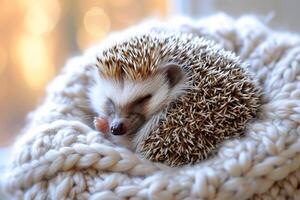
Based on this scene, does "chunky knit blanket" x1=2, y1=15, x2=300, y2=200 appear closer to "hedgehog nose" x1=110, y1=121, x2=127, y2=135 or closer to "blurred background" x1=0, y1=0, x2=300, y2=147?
"hedgehog nose" x1=110, y1=121, x2=127, y2=135

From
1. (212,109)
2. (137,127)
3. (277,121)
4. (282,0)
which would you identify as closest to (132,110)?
(137,127)

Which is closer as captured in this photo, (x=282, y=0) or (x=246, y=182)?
(x=246, y=182)

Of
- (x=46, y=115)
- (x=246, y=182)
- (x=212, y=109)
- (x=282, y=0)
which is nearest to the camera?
(x=246, y=182)

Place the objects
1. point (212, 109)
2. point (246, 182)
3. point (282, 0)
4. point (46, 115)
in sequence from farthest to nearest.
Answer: point (282, 0), point (46, 115), point (212, 109), point (246, 182)

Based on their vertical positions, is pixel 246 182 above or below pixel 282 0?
below

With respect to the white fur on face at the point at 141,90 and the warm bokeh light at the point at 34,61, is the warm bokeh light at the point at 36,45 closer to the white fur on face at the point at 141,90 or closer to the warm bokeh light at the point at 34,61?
the warm bokeh light at the point at 34,61

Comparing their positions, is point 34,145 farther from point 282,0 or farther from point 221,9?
point 282,0

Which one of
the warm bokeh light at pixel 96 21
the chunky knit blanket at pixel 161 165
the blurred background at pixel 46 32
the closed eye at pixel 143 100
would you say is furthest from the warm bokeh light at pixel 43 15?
the closed eye at pixel 143 100
